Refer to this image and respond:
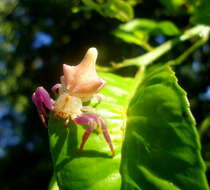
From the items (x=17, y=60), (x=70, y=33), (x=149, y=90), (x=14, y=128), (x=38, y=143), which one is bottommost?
(x=14, y=128)

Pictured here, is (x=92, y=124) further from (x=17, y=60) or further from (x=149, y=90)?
A: (x=17, y=60)

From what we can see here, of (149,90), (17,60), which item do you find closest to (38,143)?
(17,60)

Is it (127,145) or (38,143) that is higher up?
(127,145)

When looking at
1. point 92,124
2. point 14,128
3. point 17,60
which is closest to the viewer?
point 92,124

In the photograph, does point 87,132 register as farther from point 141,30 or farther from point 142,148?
point 141,30

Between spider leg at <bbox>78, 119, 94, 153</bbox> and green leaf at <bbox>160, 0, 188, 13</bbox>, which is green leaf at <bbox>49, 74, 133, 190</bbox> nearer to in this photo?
spider leg at <bbox>78, 119, 94, 153</bbox>

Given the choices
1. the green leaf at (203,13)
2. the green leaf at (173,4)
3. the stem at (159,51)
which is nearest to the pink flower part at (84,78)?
the stem at (159,51)
